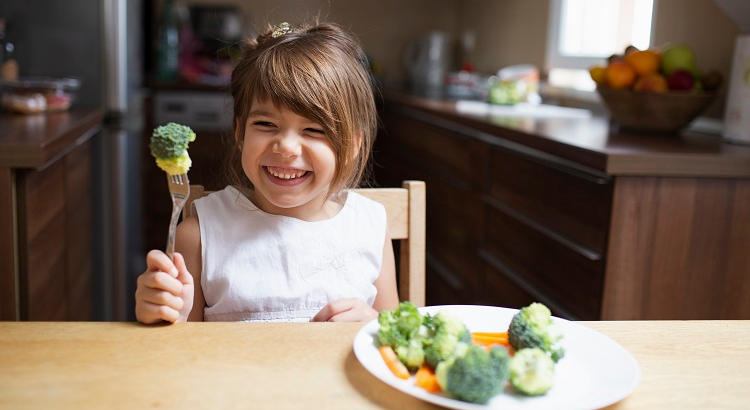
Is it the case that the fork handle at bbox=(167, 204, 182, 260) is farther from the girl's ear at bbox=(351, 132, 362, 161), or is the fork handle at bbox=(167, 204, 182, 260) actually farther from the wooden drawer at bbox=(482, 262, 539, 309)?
the wooden drawer at bbox=(482, 262, 539, 309)

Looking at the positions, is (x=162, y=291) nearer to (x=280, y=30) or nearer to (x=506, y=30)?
(x=280, y=30)

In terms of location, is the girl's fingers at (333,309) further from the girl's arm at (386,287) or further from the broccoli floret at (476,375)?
the broccoli floret at (476,375)

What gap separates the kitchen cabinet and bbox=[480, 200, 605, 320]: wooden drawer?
1.11 meters

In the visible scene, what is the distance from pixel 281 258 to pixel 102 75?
5.83 feet

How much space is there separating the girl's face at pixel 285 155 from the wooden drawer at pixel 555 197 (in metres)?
0.73

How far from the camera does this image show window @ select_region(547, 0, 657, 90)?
8.66 feet

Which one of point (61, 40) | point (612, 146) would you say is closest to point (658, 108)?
point (612, 146)

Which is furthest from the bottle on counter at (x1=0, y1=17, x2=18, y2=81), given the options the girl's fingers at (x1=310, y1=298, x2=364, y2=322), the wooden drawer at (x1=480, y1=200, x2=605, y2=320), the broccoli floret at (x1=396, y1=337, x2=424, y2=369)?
the broccoli floret at (x1=396, y1=337, x2=424, y2=369)

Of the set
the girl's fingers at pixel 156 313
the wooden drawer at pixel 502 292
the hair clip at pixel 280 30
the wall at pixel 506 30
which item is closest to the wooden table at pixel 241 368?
the girl's fingers at pixel 156 313

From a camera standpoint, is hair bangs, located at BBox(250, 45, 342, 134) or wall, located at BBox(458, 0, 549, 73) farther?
wall, located at BBox(458, 0, 549, 73)

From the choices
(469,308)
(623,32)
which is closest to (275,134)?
(469,308)

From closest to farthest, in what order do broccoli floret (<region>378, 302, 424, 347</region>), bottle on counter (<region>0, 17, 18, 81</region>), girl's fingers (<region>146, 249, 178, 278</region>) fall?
broccoli floret (<region>378, 302, 424, 347</region>)
girl's fingers (<region>146, 249, 178, 278</region>)
bottle on counter (<region>0, 17, 18, 81</region>)

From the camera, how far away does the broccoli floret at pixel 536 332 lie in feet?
2.27

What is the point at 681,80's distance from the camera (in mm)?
1898
